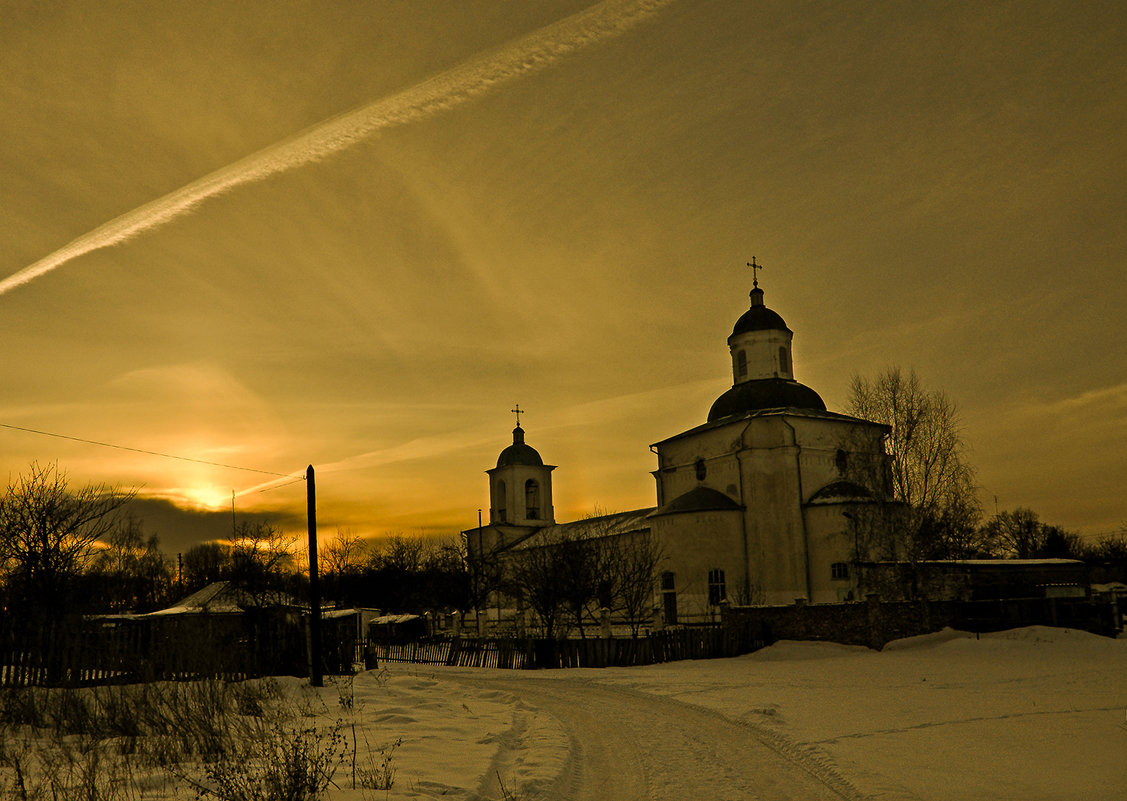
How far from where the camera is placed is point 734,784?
29.8 feet

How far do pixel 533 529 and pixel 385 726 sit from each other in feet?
179

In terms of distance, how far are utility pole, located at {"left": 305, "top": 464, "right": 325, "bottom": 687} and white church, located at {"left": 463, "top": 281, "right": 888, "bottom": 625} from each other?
2063 cm

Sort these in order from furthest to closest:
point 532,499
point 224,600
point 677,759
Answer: point 532,499
point 224,600
point 677,759

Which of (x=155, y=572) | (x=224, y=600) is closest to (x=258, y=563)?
(x=224, y=600)

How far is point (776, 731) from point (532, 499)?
57.3 meters

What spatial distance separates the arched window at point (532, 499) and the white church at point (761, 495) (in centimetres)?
2248

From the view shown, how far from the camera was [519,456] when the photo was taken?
68.6 meters

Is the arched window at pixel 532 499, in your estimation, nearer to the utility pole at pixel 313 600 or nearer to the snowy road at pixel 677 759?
the utility pole at pixel 313 600

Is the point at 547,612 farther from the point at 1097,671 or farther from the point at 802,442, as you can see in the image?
the point at 1097,671

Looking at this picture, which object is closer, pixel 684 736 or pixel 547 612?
pixel 684 736

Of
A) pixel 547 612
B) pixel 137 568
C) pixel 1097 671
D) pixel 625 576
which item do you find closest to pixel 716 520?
pixel 625 576

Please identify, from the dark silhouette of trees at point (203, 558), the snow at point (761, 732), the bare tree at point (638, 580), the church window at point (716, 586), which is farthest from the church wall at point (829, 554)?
the dark silhouette of trees at point (203, 558)

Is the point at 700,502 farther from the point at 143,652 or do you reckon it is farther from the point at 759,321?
the point at 143,652

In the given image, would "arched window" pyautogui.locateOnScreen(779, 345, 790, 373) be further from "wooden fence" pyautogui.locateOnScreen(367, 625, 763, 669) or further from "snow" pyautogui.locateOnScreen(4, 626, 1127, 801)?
"snow" pyautogui.locateOnScreen(4, 626, 1127, 801)
